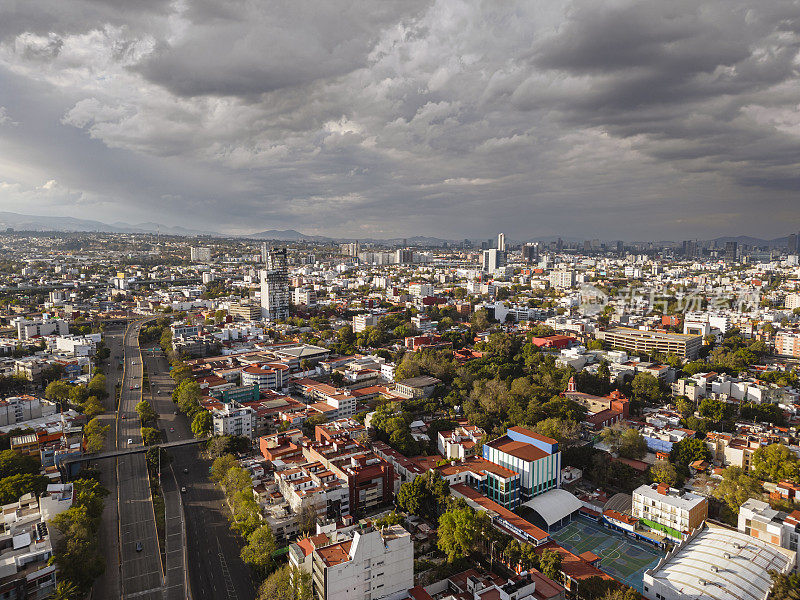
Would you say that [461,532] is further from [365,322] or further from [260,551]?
[365,322]

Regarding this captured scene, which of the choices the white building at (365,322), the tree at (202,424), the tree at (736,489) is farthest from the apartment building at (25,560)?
the white building at (365,322)

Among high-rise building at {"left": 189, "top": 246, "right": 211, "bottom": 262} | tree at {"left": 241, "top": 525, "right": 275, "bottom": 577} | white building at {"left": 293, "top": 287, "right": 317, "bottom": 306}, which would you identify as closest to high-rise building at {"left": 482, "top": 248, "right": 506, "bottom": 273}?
white building at {"left": 293, "top": 287, "right": 317, "bottom": 306}

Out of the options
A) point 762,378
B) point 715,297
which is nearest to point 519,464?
point 762,378

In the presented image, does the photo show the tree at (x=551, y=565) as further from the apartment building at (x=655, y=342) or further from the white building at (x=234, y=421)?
the apartment building at (x=655, y=342)

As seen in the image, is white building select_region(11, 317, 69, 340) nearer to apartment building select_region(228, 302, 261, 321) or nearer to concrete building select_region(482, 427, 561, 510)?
apartment building select_region(228, 302, 261, 321)

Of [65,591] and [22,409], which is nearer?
[65,591]

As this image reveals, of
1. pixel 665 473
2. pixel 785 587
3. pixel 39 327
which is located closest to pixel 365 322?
pixel 39 327
